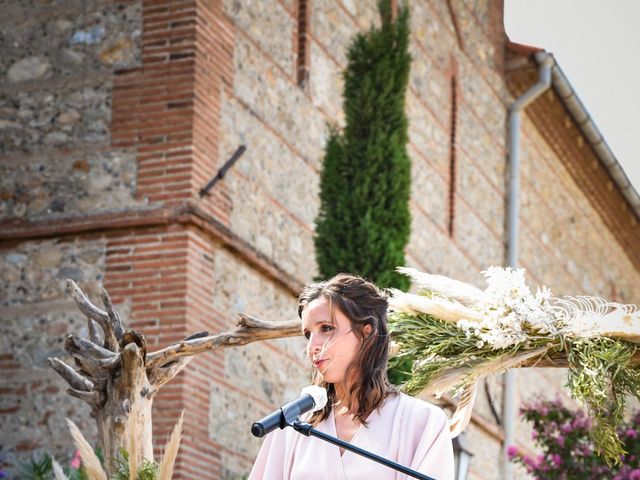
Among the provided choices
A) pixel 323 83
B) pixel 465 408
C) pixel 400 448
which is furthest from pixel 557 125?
pixel 400 448

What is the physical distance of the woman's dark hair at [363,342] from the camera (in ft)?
13.6

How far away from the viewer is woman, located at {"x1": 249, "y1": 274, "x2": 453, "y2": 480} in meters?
4.04

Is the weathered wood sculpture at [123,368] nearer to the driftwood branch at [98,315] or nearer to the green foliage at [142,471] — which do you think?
the driftwood branch at [98,315]

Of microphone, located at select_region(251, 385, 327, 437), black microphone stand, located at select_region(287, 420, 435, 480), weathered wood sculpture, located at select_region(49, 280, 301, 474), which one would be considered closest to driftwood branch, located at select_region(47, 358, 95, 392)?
weathered wood sculpture, located at select_region(49, 280, 301, 474)

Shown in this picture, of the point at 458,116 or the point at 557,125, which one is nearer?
the point at 458,116

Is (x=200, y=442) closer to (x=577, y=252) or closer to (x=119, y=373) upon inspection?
(x=119, y=373)

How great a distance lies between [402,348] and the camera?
6.46 metres

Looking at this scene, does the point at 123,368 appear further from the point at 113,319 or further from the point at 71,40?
the point at 71,40

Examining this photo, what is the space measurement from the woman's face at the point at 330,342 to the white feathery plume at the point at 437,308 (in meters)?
2.27

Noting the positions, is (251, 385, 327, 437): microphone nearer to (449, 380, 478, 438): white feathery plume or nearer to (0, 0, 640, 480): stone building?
(449, 380, 478, 438): white feathery plume

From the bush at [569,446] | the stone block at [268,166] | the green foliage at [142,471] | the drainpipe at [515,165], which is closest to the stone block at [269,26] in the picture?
the stone block at [268,166]

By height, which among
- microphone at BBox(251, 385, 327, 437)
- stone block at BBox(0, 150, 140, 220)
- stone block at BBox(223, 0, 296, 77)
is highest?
stone block at BBox(223, 0, 296, 77)

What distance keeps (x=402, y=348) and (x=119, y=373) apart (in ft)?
5.96

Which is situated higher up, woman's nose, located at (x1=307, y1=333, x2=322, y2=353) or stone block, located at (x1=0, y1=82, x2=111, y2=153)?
stone block, located at (x1=0, y1=82, x2=111, y2=153)
